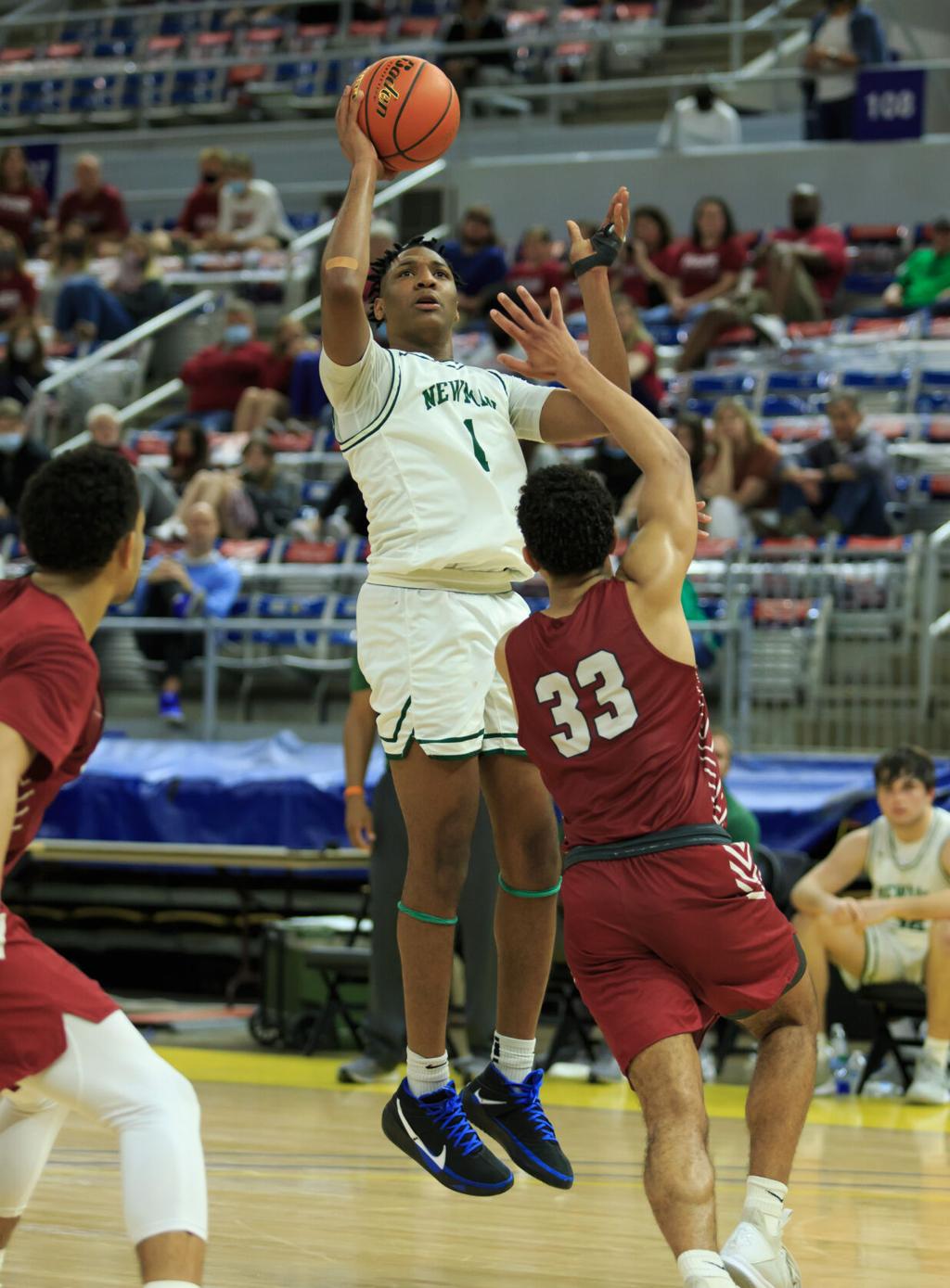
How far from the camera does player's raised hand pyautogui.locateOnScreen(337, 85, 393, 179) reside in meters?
4.88

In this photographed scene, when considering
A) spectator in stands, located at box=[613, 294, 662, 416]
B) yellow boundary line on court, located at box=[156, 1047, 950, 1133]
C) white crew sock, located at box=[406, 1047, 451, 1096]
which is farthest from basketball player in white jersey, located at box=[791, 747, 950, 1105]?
spectator in stands, located at box=[613, 294, 662, 416]

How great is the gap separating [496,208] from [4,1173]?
15.0 metres

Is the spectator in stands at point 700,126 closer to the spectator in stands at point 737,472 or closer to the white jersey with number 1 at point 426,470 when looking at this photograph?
the spectator in stands at point 737,472

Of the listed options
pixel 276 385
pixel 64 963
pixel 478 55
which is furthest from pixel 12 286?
pixel 64 963

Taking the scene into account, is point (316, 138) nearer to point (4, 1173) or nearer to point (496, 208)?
point (496, 208)

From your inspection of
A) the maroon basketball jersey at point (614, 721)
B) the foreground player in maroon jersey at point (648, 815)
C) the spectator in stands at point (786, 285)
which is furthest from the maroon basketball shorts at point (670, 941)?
the spectator in stands at point (786, 285)

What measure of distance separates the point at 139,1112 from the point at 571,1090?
5.14 metres

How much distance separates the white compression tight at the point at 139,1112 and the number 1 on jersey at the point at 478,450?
1955 mm

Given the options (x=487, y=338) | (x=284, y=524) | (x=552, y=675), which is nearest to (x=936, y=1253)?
(x=552, y=675)

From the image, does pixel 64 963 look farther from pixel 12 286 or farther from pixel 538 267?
pixel 12 286

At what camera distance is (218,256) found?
17.7 meters

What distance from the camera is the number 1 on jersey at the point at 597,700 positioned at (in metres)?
4.46

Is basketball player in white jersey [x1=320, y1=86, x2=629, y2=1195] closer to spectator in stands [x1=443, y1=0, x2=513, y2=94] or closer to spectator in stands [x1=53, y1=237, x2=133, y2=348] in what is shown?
spectator in stands [x1=53, y1=237, x2=133, y2=348]

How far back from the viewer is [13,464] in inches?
543
